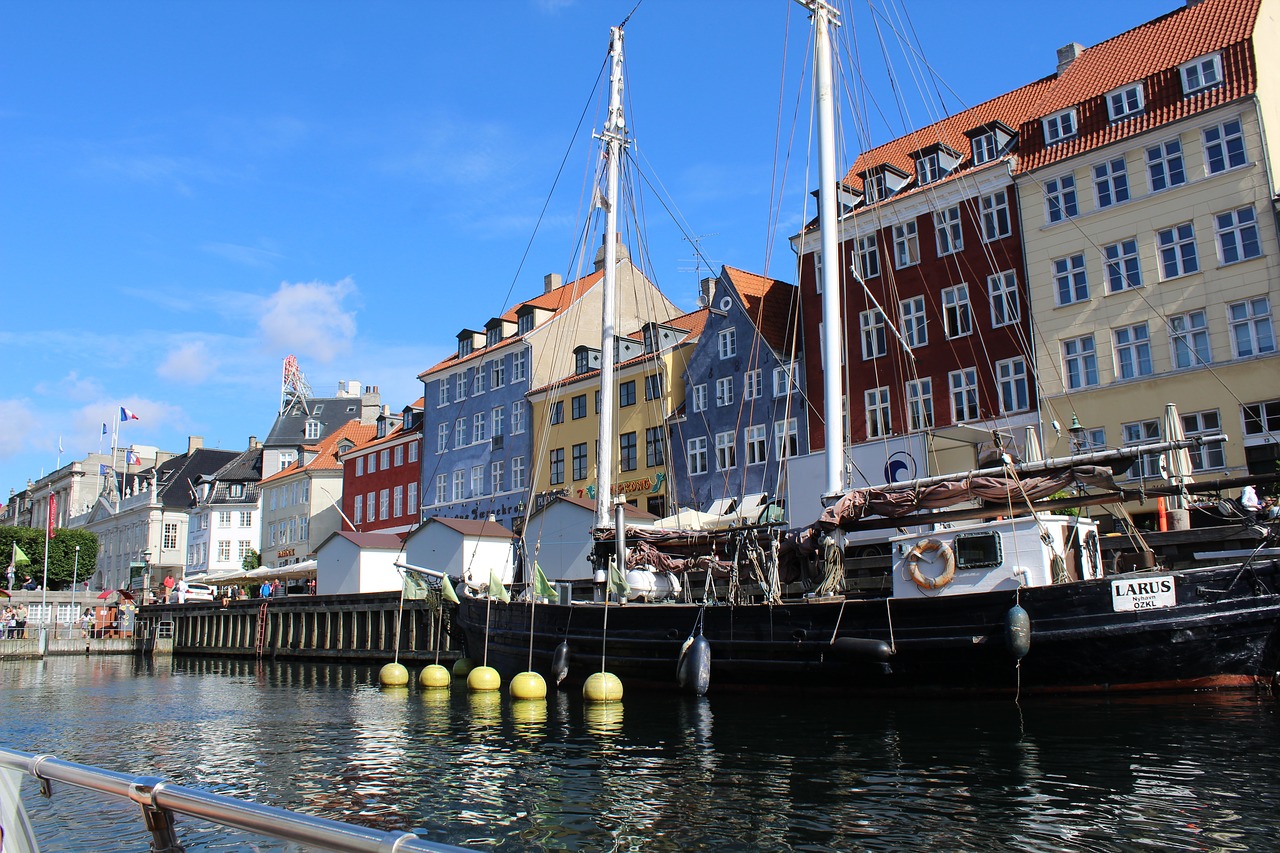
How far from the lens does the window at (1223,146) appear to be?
32.8 metres

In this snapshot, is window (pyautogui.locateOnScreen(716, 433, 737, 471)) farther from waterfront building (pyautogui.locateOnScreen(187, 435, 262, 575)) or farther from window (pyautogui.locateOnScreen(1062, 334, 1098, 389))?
waterfront building (pyautogui.locateOnScreen(187, 435, 262, 575))

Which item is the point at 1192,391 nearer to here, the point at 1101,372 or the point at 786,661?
the point at 1101,372

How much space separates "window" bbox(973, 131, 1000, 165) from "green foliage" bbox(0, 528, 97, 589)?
90.7 metres

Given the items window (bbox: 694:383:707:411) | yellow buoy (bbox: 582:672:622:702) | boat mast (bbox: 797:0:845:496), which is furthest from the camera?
window (bbox: 694:383:707:411)

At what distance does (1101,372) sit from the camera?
3506cm

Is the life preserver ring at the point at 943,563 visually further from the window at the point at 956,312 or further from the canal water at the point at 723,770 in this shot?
the window at the point at 956,312

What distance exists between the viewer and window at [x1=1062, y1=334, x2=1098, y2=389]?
3544 centimetres

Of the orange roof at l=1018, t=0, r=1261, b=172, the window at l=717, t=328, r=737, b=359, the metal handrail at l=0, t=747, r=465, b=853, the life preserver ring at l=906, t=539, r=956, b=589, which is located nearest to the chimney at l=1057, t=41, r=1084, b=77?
the orange roof at l=1018, t=0, r=1261, b=172

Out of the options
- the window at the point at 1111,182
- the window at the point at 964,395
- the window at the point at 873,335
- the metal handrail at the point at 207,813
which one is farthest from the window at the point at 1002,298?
the metal handrail at the point at 207,813

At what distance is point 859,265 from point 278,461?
65.9 metres

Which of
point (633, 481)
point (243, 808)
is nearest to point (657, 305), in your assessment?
point (633, 481)

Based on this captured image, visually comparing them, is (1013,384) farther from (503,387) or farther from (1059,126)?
(503,387)

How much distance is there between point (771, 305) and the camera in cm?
4838

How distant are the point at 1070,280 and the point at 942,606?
20236mm
